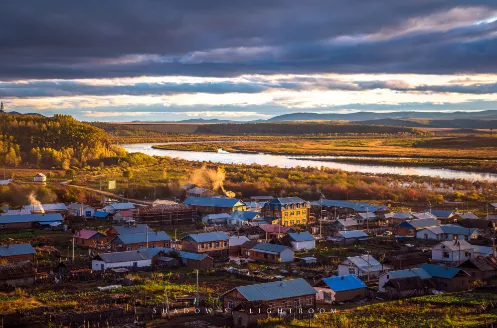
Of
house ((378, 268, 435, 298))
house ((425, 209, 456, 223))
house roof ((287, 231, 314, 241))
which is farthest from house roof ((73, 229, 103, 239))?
house ((425, 209, 456, 223))

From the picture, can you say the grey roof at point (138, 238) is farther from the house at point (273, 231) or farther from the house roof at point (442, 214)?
the house roof at point (442, 214)

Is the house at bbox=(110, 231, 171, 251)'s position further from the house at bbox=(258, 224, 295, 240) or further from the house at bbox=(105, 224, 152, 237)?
the house at bbox=(258, 224, 295, 240)

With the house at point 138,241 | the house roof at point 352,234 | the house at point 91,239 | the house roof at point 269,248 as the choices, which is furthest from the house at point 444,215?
the house at point 91,239

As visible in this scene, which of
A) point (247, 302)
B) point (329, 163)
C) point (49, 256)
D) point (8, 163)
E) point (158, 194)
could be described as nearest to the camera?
point (247, 302)

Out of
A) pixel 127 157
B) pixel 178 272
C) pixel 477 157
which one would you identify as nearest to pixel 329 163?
pixel 477 157

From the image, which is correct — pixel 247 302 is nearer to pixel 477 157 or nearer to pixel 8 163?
pixel 8 163

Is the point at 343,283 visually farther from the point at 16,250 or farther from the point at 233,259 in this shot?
the point at 16,250
